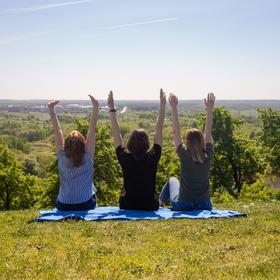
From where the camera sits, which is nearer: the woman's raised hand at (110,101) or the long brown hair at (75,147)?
the long brown hair at (75,147)

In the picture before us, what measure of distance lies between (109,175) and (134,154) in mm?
24682

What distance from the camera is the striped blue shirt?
1004 centimetres

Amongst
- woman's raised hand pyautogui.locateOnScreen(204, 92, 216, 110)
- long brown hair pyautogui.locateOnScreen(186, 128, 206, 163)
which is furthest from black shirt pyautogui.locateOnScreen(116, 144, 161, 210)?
woman's raised hand pyautogui.locateOnScreen(204, 92, 216, 110)

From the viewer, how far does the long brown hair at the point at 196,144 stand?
9.95 meters

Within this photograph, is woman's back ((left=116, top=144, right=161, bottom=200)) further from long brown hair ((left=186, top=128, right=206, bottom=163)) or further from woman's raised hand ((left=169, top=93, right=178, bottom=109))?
woman's raised hand ((left=169, top=93, right=178, bottom=109))

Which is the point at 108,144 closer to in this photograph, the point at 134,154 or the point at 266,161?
the point at 266,161

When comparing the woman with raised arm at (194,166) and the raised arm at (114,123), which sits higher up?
the raised arm at (114,123)

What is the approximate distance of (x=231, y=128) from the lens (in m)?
37.2

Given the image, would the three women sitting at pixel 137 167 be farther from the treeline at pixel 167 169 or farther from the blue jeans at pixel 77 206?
the treeline at pixel 167 169

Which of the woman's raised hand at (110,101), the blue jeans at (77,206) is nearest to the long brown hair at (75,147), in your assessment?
the blue jeans at (77,206)

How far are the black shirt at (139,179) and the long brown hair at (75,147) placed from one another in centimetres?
86

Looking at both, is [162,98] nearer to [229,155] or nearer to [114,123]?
[114,123]

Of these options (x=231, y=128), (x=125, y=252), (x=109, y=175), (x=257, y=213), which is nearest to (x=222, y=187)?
(x=231, y=128)

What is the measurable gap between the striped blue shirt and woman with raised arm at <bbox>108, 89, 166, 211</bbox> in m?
0.80
